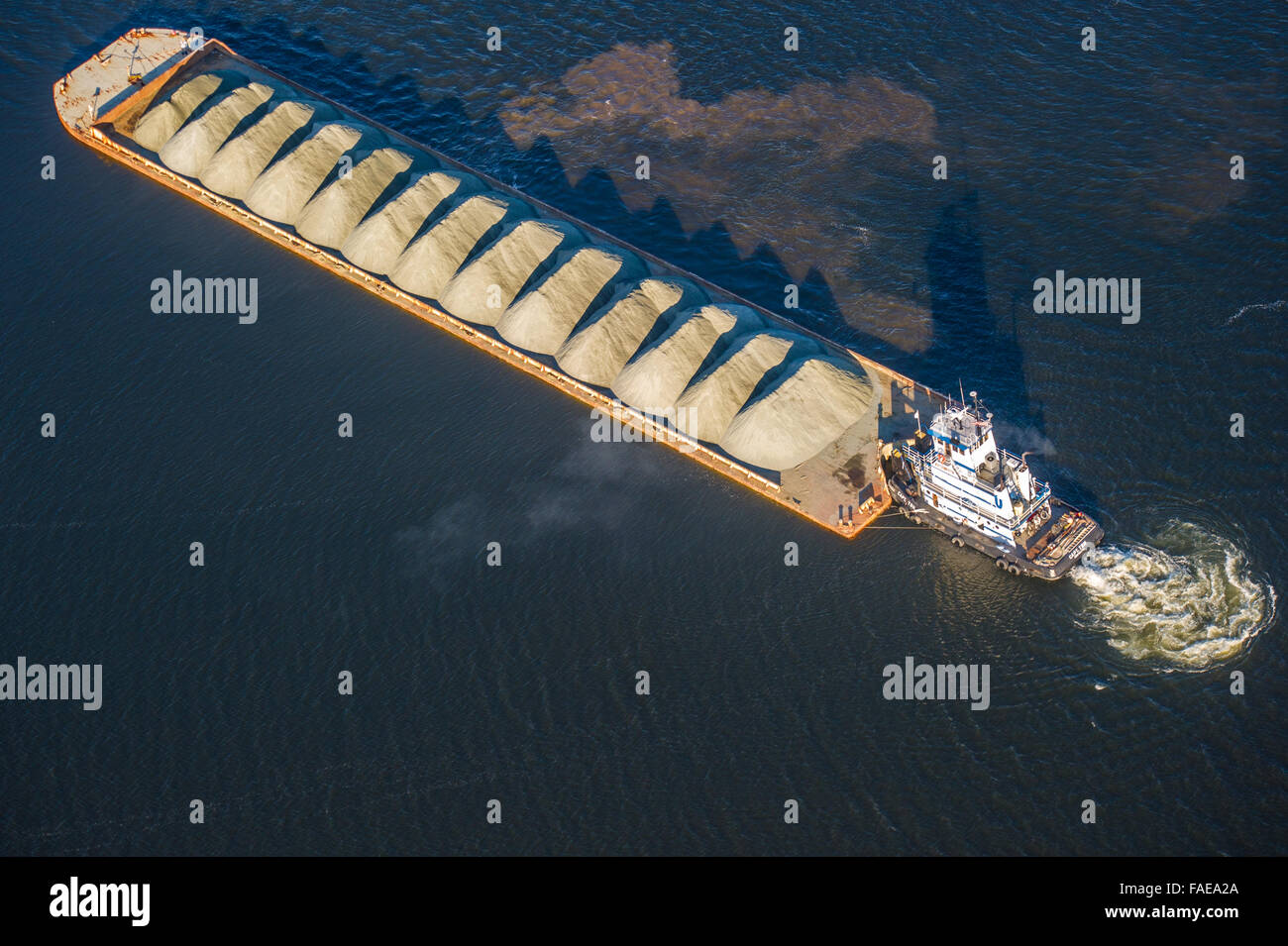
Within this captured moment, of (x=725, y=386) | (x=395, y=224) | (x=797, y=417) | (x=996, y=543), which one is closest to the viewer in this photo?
(x=996, y=543)

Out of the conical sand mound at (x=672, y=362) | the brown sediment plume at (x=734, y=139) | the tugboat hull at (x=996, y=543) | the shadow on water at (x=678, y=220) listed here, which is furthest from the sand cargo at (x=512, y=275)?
the brown sediment plume at (x=734, y=139)

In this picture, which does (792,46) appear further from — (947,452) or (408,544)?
(408,544)

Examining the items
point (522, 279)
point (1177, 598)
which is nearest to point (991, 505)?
point (1177, 598)

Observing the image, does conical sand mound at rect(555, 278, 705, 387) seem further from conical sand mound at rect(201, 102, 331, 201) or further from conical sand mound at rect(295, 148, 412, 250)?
conical sand mound at rect(201, 102, 331, 201)

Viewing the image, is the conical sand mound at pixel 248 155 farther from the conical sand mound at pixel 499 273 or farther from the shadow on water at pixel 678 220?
the conical sand mound at pixel 499 273

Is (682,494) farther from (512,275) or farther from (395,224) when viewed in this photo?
(395,224)
